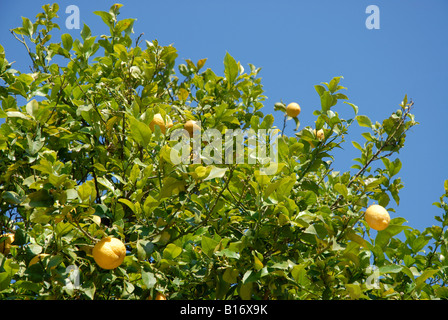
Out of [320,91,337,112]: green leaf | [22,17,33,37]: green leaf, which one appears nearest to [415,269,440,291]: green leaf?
[320,91,337,112]: green leaf

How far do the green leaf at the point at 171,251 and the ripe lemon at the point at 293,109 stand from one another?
61.9 inches

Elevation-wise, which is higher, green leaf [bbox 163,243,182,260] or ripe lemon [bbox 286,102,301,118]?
ripe lemon [bbox 286,102,301,118]

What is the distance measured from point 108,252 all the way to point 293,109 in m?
1.83

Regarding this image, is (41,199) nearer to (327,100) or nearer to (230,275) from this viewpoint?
(230,275)

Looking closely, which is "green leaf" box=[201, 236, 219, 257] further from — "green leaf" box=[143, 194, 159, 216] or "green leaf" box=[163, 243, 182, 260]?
"green leaf" box=[143, 194, 159, 216]

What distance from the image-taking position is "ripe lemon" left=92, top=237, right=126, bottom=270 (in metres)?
1.89

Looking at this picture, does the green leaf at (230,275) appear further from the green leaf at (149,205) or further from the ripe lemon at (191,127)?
the ripe lemon at (191,127)

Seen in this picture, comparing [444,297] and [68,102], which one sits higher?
[68,102]

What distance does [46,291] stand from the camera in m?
2.08

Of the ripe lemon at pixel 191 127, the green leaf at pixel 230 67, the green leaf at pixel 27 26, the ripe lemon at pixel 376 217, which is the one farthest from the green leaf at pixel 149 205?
the green leaf at pixel 27 26

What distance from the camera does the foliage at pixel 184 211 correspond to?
1.97 meters

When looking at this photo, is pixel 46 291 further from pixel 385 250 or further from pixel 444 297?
pixel 444 297
